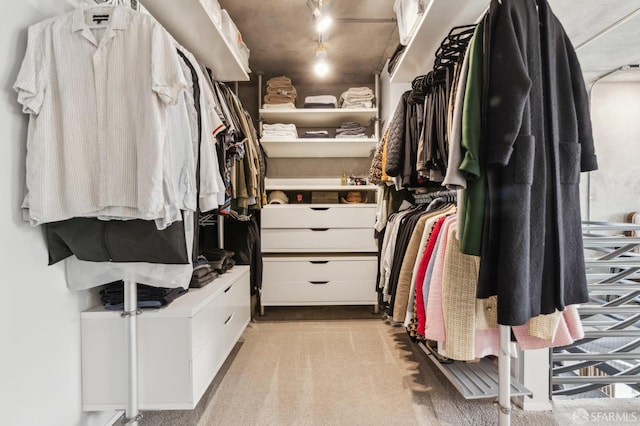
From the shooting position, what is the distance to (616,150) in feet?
9.62

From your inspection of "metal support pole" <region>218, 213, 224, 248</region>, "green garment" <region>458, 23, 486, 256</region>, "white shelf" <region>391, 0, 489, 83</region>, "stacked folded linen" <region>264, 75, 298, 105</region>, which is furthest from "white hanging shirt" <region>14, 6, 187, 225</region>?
"stacked folded linen" <region>264, 75, 298, 105</region>

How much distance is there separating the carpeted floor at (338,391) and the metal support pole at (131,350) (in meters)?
0.30

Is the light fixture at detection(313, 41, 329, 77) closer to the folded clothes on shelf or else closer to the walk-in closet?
the walk-in closet

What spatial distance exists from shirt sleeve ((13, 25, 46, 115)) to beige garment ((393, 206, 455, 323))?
1.41 meters

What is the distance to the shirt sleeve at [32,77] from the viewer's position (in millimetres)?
888

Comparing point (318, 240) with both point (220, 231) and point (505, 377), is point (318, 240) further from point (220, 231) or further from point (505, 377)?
point (505, 377)

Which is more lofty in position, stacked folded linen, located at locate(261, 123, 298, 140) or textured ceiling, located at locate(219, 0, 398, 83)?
textured ceiling, located at locate(219, 0, 398, 83)

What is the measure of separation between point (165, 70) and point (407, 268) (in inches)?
47.5

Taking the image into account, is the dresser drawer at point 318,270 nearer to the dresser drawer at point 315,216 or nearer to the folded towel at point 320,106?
the dresser drawer at point 315,216

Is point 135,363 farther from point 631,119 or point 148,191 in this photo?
point 631,119

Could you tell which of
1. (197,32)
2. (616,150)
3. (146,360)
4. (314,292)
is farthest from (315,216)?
(616,150)

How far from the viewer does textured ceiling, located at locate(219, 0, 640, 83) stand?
1906mm

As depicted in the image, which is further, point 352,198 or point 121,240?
point 352,198

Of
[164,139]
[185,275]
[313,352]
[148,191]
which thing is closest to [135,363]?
[185,275]
